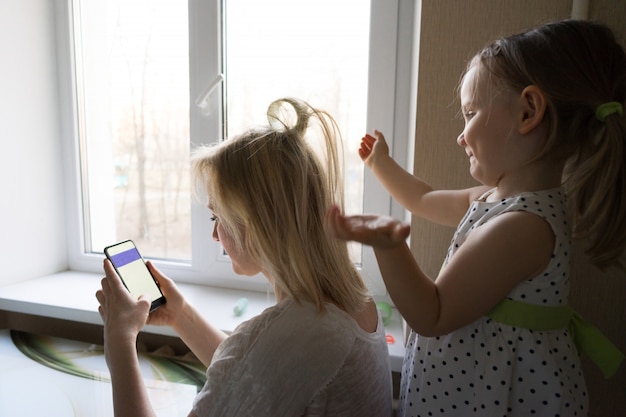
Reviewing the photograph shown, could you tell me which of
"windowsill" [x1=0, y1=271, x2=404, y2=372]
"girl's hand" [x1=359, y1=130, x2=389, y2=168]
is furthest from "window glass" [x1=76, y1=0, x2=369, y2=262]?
"girl's hand" [x1=359, y1=130, x2=389, y2=168]

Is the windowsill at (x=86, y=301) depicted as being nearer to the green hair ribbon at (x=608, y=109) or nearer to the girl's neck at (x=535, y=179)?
the girl's neck at (x=535, y=179)

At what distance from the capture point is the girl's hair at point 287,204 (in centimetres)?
65

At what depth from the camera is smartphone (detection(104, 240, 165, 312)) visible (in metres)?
0.85

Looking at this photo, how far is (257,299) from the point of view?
1277mm

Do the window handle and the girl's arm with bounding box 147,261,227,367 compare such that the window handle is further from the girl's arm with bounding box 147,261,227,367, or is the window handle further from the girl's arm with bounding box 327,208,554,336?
the girl's arm with bounding box 327,208,554,336

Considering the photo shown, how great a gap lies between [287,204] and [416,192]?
284 mm

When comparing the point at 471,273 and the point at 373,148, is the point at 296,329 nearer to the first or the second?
the point at 471,273

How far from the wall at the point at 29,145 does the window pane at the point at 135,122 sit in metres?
0.08

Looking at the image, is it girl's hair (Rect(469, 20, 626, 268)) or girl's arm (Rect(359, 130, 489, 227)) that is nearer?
girl's hair (Rect(469, 20, 626, 268))

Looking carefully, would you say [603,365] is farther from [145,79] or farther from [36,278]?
[36,278]

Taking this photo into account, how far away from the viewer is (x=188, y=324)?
35.4 inches

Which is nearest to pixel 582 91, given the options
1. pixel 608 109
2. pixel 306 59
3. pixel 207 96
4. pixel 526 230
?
pixel 608 109

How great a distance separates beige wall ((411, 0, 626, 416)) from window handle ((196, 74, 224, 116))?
569 mm

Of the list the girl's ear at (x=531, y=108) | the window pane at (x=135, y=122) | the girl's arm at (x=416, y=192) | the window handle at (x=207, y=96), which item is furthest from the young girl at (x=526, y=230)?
the window pane at (x=135, y=122)
